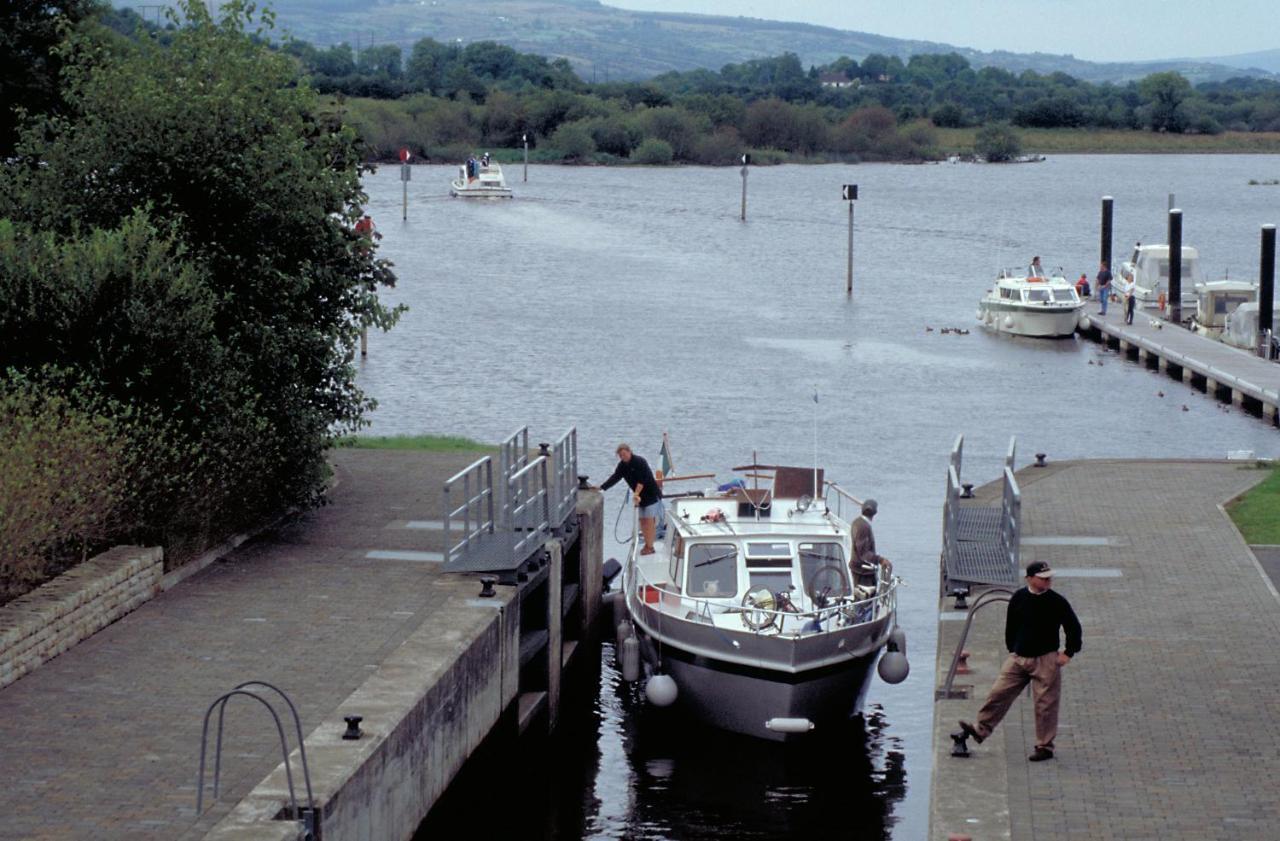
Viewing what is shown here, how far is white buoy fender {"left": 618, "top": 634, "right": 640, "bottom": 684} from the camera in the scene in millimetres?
22484

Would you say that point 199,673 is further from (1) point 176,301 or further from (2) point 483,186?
(2) point 483,186

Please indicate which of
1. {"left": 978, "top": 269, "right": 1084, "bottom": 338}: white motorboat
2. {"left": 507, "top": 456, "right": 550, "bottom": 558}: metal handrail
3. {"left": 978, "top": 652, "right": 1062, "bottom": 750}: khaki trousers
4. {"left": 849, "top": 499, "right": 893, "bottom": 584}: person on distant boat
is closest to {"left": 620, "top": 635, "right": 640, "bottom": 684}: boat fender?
{"left": 507, "top": 456, "right": 550, "bottom": 558}: metal handrail

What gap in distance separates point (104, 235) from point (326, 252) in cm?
373

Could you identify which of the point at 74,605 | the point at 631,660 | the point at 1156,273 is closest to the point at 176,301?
the point at 74,605

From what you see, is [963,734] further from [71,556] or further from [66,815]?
[71,556]

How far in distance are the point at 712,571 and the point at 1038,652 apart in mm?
6559

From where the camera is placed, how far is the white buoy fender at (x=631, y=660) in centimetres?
2248

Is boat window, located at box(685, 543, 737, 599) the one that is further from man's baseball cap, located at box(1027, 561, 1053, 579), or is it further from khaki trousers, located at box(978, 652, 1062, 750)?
man's baseball cap, located at box(1027, 561, 1053, 579)

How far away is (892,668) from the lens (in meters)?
21.7

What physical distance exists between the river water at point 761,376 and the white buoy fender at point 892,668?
77 centimetres

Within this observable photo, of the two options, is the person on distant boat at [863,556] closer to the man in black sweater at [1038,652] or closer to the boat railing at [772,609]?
the boat railing at [772,609]

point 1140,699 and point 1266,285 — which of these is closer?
point 1140,699

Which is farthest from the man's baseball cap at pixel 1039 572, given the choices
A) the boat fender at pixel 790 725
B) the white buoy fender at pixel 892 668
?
the white buoy fender at pixel 892 668

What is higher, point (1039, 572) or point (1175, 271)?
point (1175, 271)
